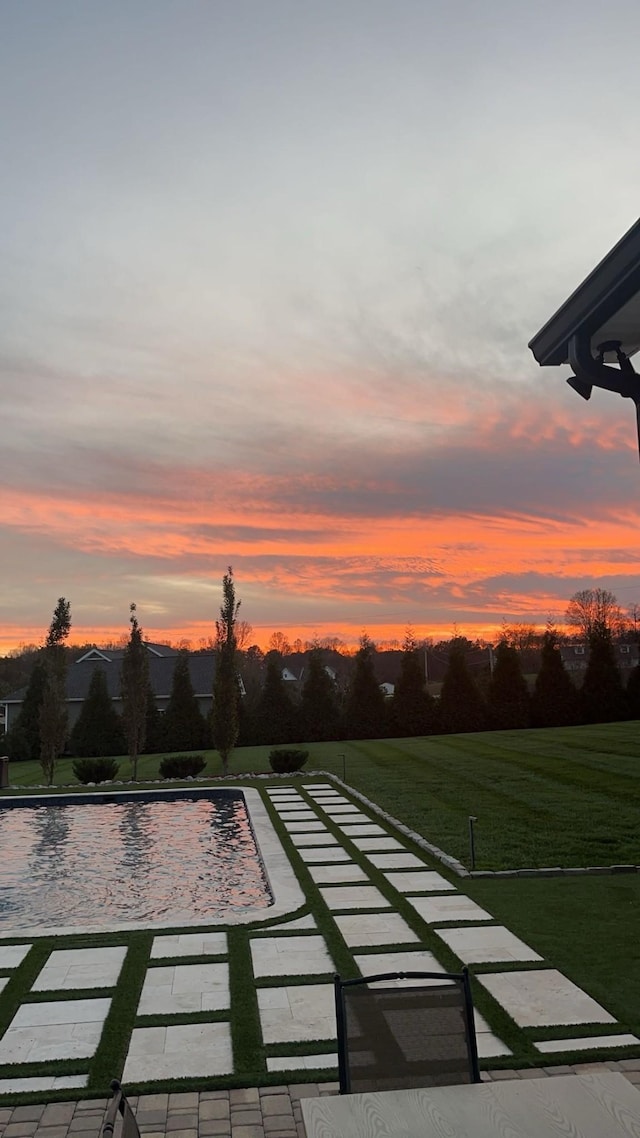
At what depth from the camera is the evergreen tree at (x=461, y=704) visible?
31281mm

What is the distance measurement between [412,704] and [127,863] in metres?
19.9

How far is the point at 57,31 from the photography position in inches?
361

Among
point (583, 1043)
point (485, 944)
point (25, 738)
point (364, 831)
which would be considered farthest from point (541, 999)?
point (25, 738)

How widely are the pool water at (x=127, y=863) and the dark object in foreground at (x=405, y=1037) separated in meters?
5.16

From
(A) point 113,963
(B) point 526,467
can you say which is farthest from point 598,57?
(B) point 526,467

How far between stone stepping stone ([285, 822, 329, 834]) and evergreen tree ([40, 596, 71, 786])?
9.40m

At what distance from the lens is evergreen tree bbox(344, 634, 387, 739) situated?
102ft

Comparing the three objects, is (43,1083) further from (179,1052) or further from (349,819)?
(349,819)

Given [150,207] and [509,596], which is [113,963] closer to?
[150,207]

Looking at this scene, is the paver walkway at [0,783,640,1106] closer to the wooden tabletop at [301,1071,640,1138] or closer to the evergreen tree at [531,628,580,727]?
the wooden tabletop at [301,1071,640,1138]

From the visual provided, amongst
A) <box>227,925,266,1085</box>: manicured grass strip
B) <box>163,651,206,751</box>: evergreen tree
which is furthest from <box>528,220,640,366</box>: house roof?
<box>163,651,206,751</box>: evergreen tree

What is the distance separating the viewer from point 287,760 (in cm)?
2138

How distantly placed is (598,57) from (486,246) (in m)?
6.90

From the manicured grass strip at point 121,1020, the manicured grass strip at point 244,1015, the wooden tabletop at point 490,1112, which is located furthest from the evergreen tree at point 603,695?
the wooden tabletop at point 490,1112
